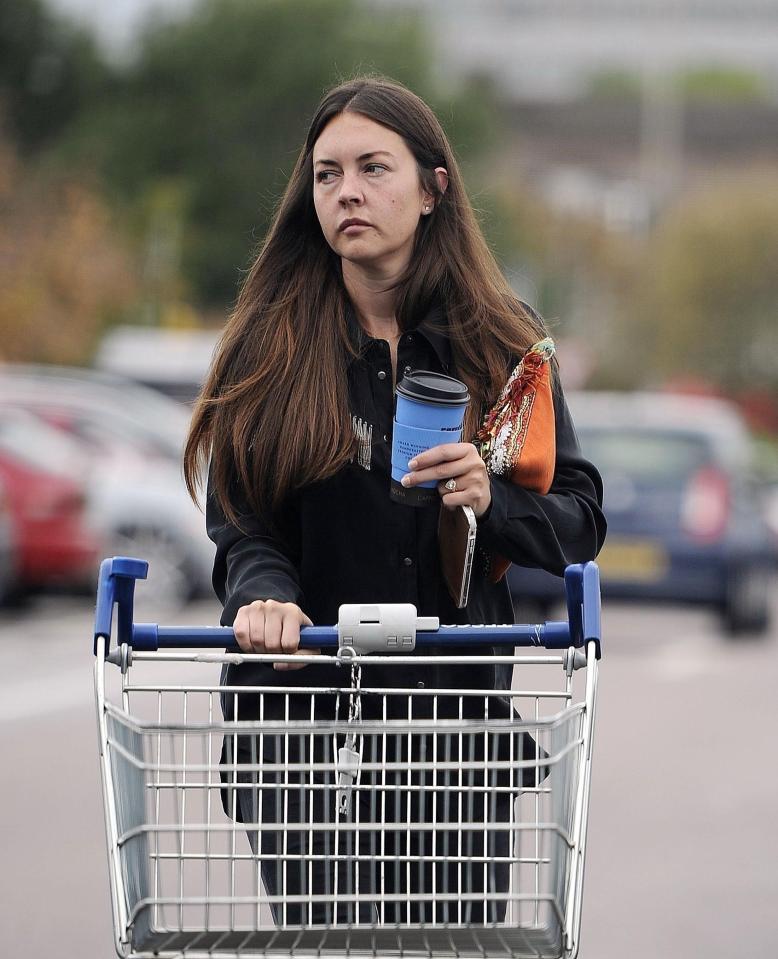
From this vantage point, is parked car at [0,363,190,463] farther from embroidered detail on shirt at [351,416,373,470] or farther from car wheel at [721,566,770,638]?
embroidered detail on shirt at [351,416,373,470]

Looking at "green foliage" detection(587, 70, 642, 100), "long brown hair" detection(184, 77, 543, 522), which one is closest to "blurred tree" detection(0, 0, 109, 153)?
"long brown hair" detection(184, 77, 543, 522)

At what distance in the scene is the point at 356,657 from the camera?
9.34ft

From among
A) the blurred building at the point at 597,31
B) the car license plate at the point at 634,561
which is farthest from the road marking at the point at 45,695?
the blurred building at the point at 597,31

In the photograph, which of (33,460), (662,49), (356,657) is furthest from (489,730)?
(662,49)

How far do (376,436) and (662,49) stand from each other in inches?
4688

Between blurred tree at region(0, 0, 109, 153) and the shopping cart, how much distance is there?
42.6 m

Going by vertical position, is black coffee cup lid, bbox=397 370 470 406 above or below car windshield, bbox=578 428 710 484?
above

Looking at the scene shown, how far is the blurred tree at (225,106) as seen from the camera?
47.2m

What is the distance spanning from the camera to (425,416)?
2.89m

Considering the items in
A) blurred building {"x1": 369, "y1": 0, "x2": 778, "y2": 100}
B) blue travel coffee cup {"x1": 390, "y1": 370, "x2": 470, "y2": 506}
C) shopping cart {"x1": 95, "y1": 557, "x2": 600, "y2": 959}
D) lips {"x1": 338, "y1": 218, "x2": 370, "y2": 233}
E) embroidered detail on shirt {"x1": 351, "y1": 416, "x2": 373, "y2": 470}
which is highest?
blurred building {"x1": 369, "y1": 0, "x2": 778, "y2": 100}

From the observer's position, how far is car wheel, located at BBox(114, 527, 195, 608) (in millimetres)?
15586

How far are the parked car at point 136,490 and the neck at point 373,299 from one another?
11541mm

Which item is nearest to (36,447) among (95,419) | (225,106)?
(95,419)

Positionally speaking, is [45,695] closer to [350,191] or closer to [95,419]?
[95,419]
